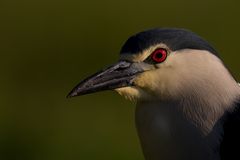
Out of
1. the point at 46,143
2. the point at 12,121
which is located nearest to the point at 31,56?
the point at 12,121

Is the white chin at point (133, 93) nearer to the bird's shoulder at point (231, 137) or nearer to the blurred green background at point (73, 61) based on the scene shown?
the bird's shoulder at point (231, 137)

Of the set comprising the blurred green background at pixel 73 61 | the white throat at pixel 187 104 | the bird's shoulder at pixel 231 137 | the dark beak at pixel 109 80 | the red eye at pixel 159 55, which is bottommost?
the blurred green background at pixel 73 61

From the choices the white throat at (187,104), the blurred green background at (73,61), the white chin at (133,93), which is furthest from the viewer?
the blurred green background at (73,61)

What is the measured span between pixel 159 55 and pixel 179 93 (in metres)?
0.21

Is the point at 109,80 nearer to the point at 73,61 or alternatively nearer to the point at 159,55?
the point at 159,55

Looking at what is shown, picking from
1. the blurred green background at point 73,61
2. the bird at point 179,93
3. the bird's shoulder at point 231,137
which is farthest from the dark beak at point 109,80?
the blurred green background at point 73,61

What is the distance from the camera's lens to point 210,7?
50.1 feet

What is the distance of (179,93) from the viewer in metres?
4.74

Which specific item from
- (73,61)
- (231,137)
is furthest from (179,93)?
(73,61)

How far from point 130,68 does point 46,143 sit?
478 centimetres

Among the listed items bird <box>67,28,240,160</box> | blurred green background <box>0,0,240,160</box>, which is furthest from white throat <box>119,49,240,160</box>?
blurred green background <box>0,0,240,160</box>

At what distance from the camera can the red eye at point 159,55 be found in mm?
4750

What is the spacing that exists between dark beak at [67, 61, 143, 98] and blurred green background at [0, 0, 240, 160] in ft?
13.4

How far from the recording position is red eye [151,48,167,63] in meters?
4.75
